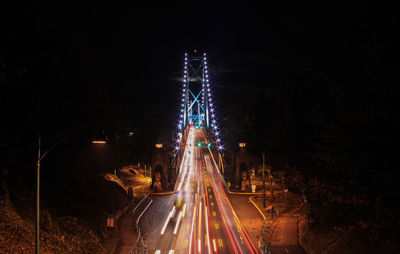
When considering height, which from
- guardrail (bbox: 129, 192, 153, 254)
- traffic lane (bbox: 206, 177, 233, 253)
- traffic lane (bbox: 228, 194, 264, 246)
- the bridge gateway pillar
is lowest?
traffic lane (bbox: 206, 177, 233, 253)

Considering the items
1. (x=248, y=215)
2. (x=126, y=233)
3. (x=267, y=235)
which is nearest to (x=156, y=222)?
(x=126, y=233)

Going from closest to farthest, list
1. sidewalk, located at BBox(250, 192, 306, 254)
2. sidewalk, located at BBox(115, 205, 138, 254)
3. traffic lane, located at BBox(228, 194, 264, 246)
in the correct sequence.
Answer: sidewalk, located at BBox(250, 192, 306, 254) < sidewalk, located at BBox(115, 205, 138, 254) < traffic lane, located at BBox(228, 194, 264, 246)

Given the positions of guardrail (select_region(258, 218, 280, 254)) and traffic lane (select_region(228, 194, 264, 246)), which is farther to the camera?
traffic lane (select_region(228, 194, 264, 246))

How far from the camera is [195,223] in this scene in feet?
75.3

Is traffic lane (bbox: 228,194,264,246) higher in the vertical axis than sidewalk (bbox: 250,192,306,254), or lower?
lower

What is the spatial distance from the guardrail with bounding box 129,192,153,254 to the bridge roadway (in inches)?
15.7

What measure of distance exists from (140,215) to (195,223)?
203 inches

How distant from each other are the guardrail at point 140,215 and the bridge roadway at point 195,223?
0.40 metres

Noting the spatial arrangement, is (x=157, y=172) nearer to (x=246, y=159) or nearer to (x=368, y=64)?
(x=246, y=159)

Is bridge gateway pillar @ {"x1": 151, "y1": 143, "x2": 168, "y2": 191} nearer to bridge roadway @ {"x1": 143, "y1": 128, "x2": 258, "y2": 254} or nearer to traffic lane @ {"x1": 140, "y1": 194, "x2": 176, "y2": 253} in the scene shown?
bridge roadway @ {"x1": 143, "y1": 128, "x2": 258, "y2": 254}

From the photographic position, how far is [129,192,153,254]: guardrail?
16.9 meters

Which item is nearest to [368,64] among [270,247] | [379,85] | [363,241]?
[379,85]

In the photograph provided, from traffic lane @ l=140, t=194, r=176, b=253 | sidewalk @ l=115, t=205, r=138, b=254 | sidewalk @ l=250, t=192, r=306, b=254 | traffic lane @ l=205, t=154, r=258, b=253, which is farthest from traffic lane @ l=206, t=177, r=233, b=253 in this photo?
sidewalk @ l=115, t=205, r=138, b=254

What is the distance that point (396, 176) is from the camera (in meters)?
7.69
